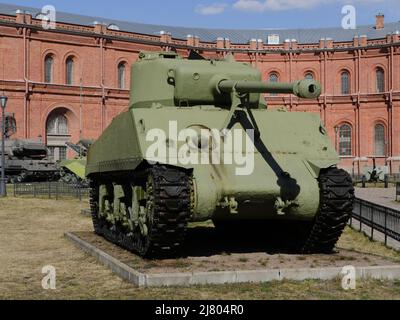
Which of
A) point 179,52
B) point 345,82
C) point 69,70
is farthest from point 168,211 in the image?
point 345,82

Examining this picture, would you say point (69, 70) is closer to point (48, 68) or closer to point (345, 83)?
point (48, 68)

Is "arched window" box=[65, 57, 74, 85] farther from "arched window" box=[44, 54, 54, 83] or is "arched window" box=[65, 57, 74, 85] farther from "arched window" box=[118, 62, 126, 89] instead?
"arched window" box=[118, 62, 126, 89]

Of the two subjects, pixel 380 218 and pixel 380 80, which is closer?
pixel 380 218

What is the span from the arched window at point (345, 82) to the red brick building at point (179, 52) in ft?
0.31

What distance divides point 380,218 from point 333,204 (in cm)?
525

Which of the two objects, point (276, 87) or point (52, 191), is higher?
point (276, 87)

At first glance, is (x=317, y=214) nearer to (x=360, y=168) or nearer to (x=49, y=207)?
(x=49, y=207)

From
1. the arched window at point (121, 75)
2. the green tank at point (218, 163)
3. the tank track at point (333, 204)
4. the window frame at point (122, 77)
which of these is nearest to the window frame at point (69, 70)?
the window frame at point (122, 77)

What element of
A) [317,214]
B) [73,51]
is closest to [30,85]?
[73,51]

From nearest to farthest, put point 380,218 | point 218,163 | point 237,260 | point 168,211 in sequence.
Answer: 1. point 168,211
2. point 218,163
3. point 237,260
4. point 380,218

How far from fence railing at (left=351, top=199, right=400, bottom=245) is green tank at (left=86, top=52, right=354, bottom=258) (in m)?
2.96

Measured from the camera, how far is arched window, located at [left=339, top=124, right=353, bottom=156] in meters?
61.1

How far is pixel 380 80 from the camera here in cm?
6075

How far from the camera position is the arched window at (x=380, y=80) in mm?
60406
